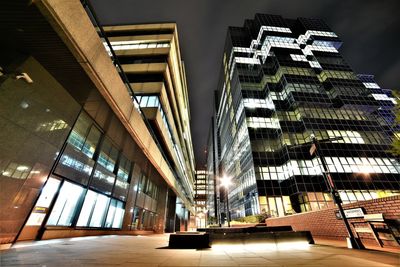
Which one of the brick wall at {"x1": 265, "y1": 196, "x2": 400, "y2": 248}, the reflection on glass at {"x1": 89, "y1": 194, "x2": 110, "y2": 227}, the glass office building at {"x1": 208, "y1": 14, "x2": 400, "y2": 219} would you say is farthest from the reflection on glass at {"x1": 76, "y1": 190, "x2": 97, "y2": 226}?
the glass office building at {"x1": 208, "y1": 14, "x2": 400, "y2": 219}

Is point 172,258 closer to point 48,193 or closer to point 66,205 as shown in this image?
point 48,193

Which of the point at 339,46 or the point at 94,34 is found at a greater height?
the point at 339,46

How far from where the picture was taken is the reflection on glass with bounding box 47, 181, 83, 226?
30.1 feet

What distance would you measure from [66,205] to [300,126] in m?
39.0

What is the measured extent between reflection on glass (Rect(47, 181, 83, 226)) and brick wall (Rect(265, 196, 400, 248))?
15.3 meters

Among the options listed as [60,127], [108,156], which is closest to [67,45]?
[60,127]

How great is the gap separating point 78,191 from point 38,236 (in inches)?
118

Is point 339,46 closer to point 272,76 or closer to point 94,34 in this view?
point 272,76

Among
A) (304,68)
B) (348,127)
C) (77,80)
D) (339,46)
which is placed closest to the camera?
(77,80)

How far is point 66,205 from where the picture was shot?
9.96 metres

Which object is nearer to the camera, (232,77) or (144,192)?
(144,192)

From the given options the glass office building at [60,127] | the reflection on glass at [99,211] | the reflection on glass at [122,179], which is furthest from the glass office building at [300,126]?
the reflection on glass at [99,211]

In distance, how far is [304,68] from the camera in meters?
45.4

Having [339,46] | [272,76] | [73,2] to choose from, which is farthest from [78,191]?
[339,46]
